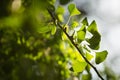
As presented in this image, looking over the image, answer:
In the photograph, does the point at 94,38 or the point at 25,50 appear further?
the point at 25,50

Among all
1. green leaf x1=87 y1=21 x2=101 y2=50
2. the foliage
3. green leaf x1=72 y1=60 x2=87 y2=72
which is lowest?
the foliage

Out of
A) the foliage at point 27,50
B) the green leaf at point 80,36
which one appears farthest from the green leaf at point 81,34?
the foliage at point 27,50

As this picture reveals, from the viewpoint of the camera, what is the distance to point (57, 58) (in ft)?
3.59

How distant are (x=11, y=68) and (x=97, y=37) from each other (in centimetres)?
53

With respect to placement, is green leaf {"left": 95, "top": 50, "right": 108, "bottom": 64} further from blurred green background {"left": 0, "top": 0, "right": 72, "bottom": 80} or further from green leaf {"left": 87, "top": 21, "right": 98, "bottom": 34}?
blurred green background {"left": 0, "top": 0, "right": 72, "bottom": 80}

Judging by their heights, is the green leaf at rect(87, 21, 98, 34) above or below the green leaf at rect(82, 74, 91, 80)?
above

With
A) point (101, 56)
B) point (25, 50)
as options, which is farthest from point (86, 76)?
point (25, 50)

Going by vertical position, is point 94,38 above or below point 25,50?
above

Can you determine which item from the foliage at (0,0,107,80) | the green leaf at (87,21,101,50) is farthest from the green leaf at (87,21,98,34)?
the foliage at (0,0,107,80)

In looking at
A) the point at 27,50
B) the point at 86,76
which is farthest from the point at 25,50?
the point at 86,76

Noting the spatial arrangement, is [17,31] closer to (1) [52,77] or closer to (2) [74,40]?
(1) [52,77]

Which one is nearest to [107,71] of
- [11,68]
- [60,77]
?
[60,77]

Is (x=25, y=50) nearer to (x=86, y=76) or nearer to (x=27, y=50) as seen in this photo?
Answer: (x=27, y=50)

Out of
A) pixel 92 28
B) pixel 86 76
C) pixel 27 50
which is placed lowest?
pixel 27 50
